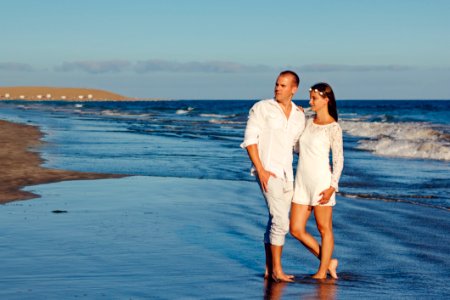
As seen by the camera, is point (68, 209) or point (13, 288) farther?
point (68, 209)

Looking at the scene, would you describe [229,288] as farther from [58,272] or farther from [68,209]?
[68,209]

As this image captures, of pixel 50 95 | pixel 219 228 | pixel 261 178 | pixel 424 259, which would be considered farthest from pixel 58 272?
pixel 50 95

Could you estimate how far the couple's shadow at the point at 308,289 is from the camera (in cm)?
552

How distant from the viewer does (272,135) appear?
19.7 ft

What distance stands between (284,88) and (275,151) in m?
0.50

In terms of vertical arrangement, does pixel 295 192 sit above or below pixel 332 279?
above

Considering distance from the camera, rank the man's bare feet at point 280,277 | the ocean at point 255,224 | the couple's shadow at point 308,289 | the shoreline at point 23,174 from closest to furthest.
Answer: the couple's shadow at point 308,289 < the ocean at point 255,224 < the man's bare feet at point 280,277 < the shoreline at point 23,174

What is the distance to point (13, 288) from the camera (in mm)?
5355

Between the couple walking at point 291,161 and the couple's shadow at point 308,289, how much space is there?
0.21ft

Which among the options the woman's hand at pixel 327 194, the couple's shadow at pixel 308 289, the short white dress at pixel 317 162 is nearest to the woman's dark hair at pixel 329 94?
the short white dress at pixel 317 162

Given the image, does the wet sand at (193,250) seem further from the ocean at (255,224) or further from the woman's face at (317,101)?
the woman's face at (317,101)

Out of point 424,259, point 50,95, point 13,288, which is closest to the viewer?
point 13,288

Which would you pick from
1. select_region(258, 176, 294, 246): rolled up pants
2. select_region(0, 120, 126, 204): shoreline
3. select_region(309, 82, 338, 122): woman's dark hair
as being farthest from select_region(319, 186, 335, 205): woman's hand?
select_region(0, 120, 126, 204): shoreline

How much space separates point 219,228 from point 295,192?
2.22 metres
